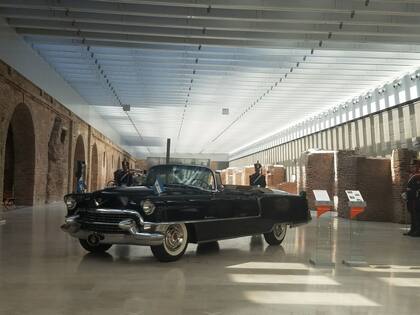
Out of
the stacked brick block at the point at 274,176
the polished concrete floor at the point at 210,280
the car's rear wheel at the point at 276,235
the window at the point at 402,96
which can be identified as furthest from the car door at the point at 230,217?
the stacked brick block at the point at 274,176

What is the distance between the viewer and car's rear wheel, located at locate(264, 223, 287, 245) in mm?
8734

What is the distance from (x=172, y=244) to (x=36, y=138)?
12.1 metres

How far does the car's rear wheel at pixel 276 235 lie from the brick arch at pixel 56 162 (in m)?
12.6

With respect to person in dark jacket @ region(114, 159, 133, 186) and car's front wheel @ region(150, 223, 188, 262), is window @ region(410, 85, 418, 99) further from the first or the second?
car's front wheel @ region(150, 223, 188, 262)

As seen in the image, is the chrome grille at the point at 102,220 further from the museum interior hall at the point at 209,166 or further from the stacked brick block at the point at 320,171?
the stacked brick block at the point at 320,171

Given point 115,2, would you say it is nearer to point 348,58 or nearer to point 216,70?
point 216,70

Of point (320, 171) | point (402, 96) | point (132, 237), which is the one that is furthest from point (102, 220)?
point (402, 96)

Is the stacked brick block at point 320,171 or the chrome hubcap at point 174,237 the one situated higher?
the stacked brick block at point 320,171

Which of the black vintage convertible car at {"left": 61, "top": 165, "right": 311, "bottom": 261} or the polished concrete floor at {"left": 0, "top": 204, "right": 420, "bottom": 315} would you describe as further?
the black vintage convertible car at {"left": 61, "top": 165, "right": 311, "bottom": 261}

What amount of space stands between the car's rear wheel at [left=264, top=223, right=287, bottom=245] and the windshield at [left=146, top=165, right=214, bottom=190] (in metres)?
1.82

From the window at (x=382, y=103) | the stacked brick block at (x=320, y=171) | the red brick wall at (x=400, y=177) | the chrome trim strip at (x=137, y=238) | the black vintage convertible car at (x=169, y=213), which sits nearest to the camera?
the chrome trim strip at (x=137, y=238)

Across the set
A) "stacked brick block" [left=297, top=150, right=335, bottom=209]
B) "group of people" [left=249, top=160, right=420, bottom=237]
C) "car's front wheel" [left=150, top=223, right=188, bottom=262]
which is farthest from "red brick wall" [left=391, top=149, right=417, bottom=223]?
"car's front wheel" [left=150, top=223, right=188, bottom=262]

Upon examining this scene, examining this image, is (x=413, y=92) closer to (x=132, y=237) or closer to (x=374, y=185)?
(x=374, y=185)

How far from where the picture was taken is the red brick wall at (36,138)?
13914 millimetres
